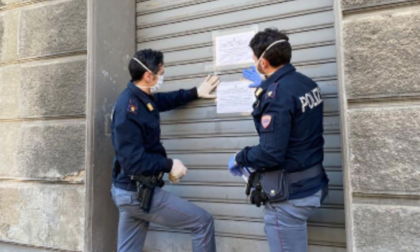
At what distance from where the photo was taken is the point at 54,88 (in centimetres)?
366

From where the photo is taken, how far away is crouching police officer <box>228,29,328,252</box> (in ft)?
7.22

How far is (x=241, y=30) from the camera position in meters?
3.28

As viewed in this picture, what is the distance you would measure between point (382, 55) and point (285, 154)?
2.82 ft

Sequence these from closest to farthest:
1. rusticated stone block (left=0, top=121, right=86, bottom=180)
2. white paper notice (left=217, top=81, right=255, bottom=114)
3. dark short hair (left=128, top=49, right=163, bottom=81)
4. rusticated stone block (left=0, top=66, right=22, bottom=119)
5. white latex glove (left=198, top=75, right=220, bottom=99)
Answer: dark short hair (left=128, top=49, right=163, bottom=81), white paper notice (left=217, top=81, right=255, bottom=114), white latex glove (left=198, top=75, right=220, bottom=99), rusticated stone block (left=0, top=121, right=86, bottom=180), rusticated stone block (left=0, top=66, right=22, bottom=119)

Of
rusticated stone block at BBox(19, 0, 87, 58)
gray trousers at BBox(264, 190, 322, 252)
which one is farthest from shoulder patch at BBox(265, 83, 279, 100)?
rusticated stone block at BBox(19, 0, 87, 58)

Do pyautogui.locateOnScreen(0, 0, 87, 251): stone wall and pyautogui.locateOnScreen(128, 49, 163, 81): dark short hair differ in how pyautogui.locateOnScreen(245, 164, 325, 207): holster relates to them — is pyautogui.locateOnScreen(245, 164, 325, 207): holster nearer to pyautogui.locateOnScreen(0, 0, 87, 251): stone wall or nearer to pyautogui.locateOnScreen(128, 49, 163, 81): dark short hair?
pyautogui.locateOnScreen(128, 49, 163, 81): dark short hair

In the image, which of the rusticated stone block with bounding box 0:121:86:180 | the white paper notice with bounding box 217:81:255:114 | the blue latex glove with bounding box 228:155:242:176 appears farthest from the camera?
the rusticated stone block with bounding box 0:121:86:180

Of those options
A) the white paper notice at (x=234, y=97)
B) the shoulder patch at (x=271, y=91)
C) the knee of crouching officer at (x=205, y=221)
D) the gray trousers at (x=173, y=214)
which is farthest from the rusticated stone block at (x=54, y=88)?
the shoulder patch at (x=271, y=91)

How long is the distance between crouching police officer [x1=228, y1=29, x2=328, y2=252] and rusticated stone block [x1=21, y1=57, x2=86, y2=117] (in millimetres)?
1884

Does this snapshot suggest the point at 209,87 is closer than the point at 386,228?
No

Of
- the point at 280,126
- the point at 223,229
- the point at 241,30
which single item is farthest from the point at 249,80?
the point at 223,229

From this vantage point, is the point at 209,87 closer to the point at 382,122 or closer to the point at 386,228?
the point at 382,122

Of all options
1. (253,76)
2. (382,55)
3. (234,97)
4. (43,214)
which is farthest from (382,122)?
(43,214)

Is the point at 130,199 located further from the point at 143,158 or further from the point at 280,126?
the point at 280,126
